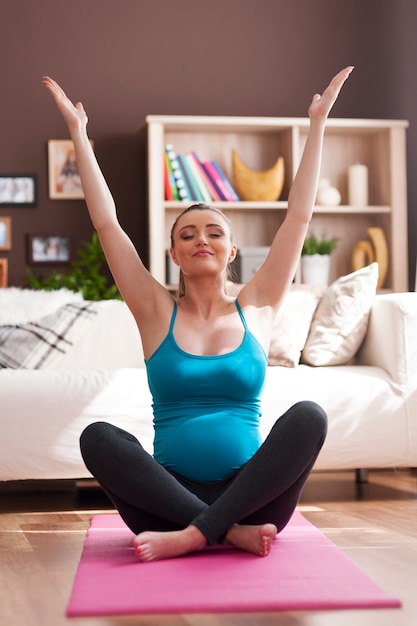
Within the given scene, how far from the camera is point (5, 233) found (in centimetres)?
493

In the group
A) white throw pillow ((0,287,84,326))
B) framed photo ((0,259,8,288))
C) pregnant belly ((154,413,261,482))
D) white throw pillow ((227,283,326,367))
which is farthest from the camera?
framed photo ((0,259,8,288))

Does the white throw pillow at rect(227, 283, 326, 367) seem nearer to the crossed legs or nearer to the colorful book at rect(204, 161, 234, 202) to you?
the colorful book at rect(204, 161, 234, 202)

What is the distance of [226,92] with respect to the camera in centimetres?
510

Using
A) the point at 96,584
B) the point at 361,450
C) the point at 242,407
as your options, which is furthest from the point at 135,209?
the point at 96,584

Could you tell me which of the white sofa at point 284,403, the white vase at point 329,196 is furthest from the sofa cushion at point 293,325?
the white vase at point 329,196

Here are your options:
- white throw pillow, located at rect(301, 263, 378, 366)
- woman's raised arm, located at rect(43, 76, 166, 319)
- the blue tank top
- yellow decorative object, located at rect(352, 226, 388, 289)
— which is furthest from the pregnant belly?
yellow decorative object, located at rect(352, 226, 388, 289)

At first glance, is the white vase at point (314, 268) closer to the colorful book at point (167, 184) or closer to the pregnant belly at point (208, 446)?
the colorful book at point (167, 184)

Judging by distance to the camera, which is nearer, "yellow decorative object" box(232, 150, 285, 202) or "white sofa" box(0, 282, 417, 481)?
"white sofa" box(0, 282, 417, 481)

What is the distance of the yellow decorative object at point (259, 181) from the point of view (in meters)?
4.82

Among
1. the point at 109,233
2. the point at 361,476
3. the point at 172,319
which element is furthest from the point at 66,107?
the point at 361,476

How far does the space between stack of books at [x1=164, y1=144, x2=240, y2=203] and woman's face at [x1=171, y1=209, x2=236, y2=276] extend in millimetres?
2374

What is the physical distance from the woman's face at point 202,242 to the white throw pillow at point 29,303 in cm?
175

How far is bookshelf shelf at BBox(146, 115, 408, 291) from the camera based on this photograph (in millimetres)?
4707

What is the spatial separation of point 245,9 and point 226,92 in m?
0.47
